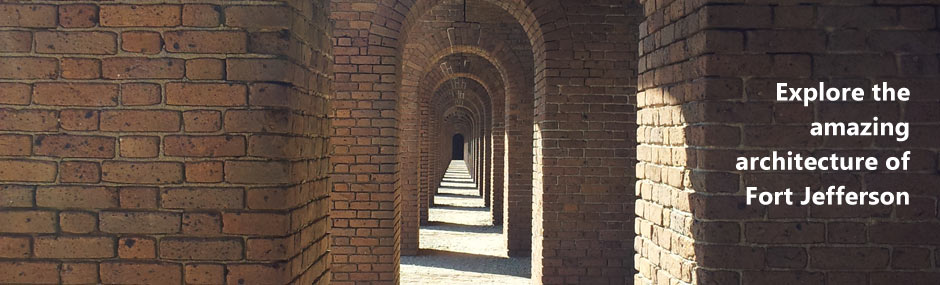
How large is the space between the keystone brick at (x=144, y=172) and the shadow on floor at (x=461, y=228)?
10.3 m

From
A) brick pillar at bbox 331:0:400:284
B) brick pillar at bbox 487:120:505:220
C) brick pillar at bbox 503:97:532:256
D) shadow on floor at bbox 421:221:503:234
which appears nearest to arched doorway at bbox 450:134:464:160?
brick pillar at bbox 487:120:505:220

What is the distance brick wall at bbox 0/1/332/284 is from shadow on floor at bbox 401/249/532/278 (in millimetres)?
6711

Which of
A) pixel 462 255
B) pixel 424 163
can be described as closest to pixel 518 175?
pixel 462 255

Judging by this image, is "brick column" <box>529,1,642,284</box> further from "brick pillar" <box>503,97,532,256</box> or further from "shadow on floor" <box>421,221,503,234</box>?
"shadow on floor" <box>421,221,503,234</box>

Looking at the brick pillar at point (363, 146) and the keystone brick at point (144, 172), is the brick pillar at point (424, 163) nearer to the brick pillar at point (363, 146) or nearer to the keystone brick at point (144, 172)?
the brick pillar at point (363, 146)

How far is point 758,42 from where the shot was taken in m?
2.12

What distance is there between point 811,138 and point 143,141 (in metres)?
2.21

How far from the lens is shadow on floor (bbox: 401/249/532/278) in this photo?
8.73 m

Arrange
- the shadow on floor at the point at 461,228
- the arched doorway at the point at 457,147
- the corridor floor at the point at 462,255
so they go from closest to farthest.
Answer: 1. the corridor floor at the point at 462,255
2. the shadow on floor at the point at 461,228
3. the arched doorway at the point at 457,147

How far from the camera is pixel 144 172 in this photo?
2033 mm

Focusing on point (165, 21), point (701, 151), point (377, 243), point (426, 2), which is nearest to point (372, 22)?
point (426, 2)

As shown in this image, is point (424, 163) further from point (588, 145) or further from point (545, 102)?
point (588, 145)

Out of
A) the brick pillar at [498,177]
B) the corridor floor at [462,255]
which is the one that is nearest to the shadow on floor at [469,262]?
the corridor floor at [462,255]

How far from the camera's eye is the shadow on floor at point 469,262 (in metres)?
8.73
